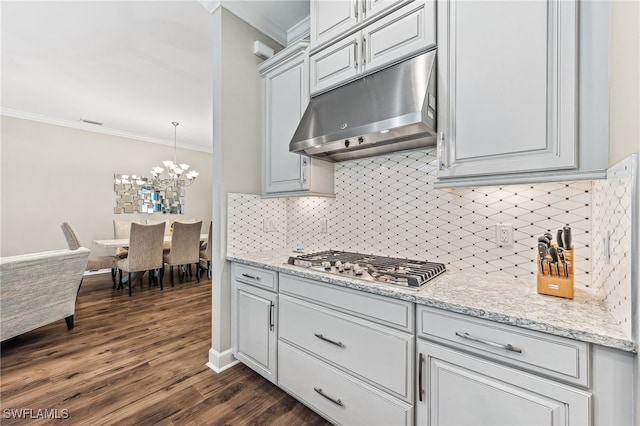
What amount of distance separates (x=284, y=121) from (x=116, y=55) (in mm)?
2272

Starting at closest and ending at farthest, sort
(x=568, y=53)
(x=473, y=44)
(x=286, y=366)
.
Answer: (x=568, y=53) < (x=473, y=44) < (x=286, y=366)

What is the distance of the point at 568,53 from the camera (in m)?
1.05

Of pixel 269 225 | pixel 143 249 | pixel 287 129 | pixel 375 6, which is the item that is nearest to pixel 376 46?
pixel 375 6

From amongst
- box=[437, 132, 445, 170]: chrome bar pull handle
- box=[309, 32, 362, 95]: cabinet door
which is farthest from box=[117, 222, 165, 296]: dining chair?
box=[437, 132, 445, 170]: chrome bar pull handle

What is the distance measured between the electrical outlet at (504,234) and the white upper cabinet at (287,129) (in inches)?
46.0

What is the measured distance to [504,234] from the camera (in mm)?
1459

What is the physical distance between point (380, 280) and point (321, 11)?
1803 millimetres

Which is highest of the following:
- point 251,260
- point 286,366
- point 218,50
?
point 218,50

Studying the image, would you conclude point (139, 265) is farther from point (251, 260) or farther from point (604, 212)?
point (604, 212)

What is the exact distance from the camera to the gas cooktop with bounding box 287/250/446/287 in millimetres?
1264

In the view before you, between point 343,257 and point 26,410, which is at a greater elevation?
point 343,257

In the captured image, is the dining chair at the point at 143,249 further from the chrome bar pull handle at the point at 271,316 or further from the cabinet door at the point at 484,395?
the cabinet door at the point at 484,395

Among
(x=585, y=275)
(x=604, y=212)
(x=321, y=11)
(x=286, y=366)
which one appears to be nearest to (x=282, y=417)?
(x=286, y=366)

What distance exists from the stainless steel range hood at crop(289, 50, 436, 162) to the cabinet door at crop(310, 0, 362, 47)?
357mm
